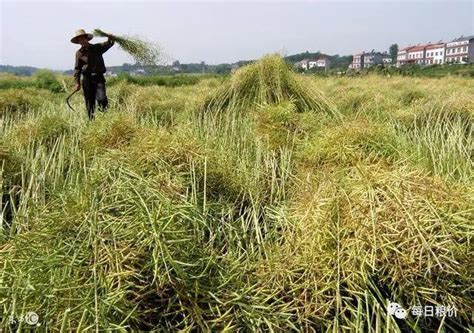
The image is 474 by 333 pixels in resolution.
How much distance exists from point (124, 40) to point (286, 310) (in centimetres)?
372

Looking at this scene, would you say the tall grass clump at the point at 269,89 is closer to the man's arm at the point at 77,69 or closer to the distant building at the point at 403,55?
the man's arm at the point at 77,69

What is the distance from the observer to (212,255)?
4.54 ft

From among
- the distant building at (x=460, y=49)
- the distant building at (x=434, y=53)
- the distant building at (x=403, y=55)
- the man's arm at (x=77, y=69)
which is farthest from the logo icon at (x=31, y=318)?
the distant building at (x=403, y=55)

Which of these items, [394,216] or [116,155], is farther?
[116,155]

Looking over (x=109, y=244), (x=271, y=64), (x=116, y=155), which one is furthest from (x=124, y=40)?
(x=109, y=244)

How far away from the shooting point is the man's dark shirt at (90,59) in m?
4.12

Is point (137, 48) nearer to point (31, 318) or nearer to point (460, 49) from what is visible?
point (31, 318)

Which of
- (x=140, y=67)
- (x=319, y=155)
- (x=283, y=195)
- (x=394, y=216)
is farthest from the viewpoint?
(x=140, y=67)

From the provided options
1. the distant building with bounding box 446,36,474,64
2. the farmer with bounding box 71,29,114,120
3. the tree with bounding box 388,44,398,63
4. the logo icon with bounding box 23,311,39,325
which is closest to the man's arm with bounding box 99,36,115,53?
the farmer with bounding box 71,29,114,120

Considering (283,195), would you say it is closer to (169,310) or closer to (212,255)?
(212,255)

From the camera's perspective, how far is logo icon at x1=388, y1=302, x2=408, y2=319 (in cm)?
130

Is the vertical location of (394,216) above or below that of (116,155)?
below

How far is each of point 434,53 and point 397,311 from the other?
79.5 m

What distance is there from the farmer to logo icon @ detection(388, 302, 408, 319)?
3.41 metres
